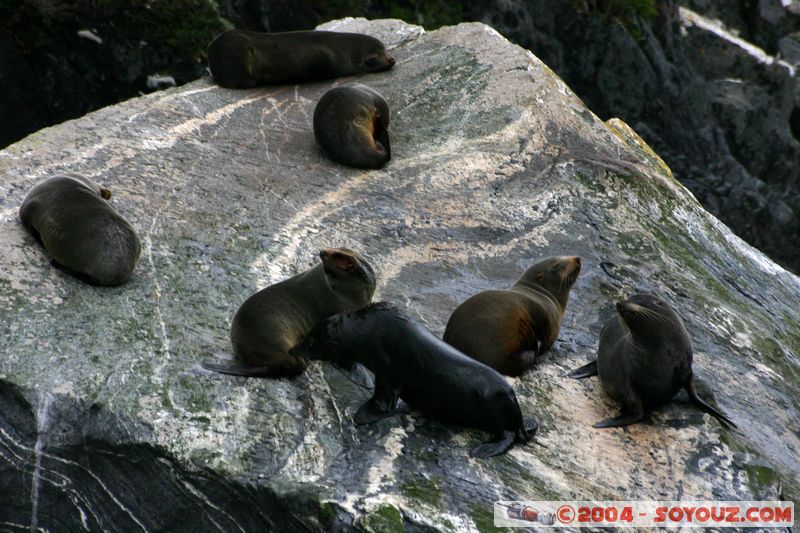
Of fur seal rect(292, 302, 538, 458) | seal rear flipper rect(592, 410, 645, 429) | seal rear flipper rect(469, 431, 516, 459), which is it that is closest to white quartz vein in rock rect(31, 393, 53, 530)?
fur seal rect(292, 302, 538, 458)

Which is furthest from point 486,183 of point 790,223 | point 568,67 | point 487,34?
point 790,223

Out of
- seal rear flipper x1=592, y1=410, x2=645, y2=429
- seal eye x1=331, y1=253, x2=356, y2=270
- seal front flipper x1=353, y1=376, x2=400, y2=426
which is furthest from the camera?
seal eye x1=331, y1=253, x2=356, y2=270

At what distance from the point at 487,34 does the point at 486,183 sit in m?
2.90

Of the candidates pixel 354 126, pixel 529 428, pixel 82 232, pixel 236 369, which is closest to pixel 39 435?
pixel 236 369

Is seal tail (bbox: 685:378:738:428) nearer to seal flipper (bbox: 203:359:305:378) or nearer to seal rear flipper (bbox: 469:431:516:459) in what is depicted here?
seal rear flipper (bbox: 469:431:516:459)

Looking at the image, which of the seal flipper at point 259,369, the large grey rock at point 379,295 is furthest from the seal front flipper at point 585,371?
the seal flipper at point 259,369

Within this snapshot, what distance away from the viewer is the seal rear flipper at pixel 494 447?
4746 mm

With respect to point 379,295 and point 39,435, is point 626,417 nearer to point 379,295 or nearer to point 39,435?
point 379,295

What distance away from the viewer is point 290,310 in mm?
5391

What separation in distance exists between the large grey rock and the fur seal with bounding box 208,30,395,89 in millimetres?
209

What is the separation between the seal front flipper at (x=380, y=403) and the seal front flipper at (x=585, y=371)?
48.7 inches

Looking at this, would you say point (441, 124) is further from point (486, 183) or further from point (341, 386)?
point (341, 386)

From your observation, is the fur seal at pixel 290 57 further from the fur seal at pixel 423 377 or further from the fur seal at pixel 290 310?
the fur seal at pixel 423 377

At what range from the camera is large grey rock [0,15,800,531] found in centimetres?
467
